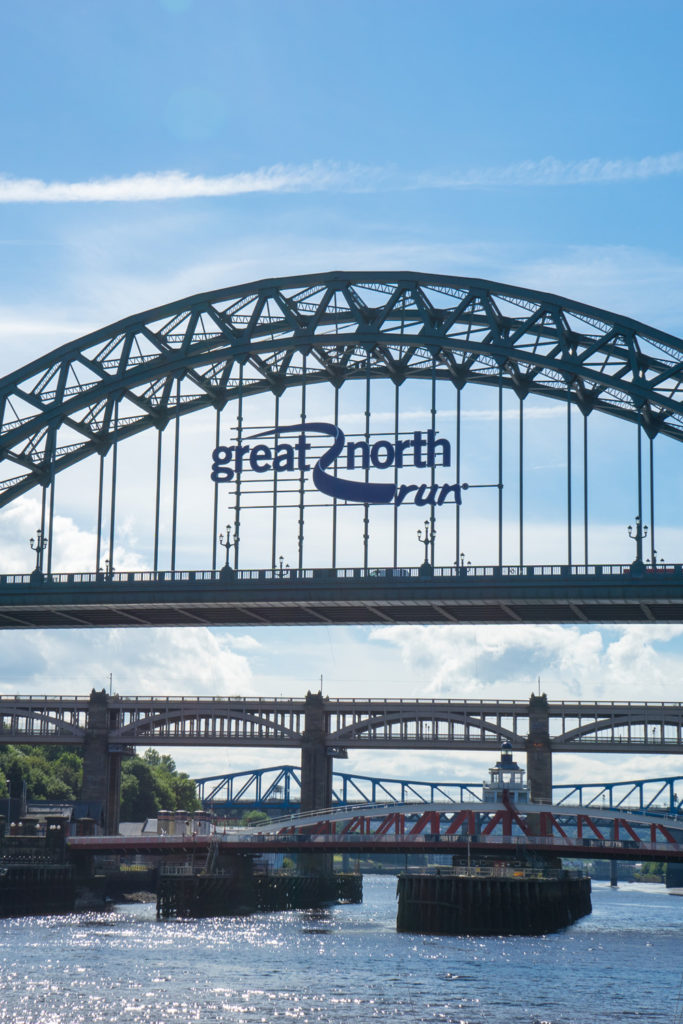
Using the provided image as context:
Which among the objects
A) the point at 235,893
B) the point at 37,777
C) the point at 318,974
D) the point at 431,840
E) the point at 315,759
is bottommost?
the point at 318,974

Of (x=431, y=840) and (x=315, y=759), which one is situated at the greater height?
(x=315, y=759)

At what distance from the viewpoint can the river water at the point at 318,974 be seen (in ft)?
204

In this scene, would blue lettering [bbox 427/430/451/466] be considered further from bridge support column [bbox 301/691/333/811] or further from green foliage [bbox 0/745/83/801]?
green foliage [bbox 0/745/83/801]

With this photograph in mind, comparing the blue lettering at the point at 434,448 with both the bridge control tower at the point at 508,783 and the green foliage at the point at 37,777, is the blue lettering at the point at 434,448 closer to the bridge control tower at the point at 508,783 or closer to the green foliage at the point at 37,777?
the bridge control tower at the point at 508,783

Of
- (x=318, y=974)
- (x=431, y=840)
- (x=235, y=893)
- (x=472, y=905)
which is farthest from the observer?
(x=235, y=893)

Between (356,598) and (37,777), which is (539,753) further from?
(37,777)

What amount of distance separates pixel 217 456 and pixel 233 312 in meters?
10.8

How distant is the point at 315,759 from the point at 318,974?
63.3 meters

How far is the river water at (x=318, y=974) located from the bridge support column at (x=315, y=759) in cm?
3097

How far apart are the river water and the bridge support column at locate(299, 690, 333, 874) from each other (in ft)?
102

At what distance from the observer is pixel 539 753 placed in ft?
438

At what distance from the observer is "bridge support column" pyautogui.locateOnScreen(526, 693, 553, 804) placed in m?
134

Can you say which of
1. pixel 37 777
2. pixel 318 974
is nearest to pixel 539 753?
pixel 318 974

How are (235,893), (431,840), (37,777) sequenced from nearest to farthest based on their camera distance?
(431,840)
(235,893)
(37,777)
